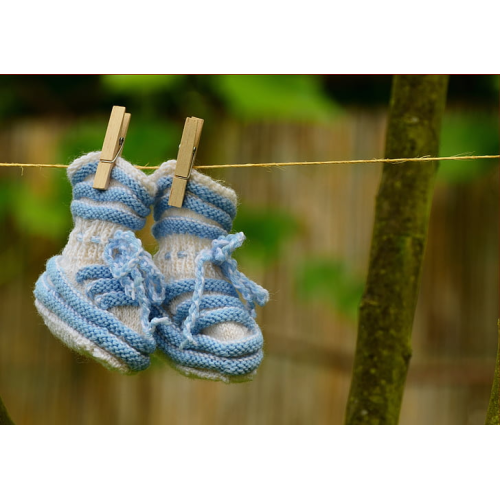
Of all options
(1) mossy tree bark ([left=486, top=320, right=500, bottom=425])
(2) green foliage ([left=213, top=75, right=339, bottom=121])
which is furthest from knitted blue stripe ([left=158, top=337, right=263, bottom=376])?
(2) green foliage ([left=213, top=75, right=339, bottom=121])

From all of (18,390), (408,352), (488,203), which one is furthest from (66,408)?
(488,203)

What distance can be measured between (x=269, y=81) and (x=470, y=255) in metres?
0.79

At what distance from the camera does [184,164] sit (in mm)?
667

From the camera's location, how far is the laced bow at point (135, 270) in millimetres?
627

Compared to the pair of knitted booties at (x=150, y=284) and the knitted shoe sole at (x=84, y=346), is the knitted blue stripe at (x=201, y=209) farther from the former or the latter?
the knitted shoe sole at (x=84, y=346)

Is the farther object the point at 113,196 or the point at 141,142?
the point at 141,142

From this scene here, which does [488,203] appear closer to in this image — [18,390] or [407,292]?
[407,292]

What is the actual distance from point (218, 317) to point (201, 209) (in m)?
0.11

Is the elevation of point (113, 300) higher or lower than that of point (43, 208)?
lower

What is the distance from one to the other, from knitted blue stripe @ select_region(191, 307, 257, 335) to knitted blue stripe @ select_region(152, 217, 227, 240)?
8 cm

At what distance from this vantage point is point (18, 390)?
1847mm

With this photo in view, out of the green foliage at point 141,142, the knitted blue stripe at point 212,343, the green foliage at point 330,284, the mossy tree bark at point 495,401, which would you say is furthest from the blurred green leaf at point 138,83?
the mossy tree bark at point 495,401

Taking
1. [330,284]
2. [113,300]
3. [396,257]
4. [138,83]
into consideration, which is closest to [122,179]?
[113,300]

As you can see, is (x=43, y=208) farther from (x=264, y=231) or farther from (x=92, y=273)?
(x=92, y=273)
